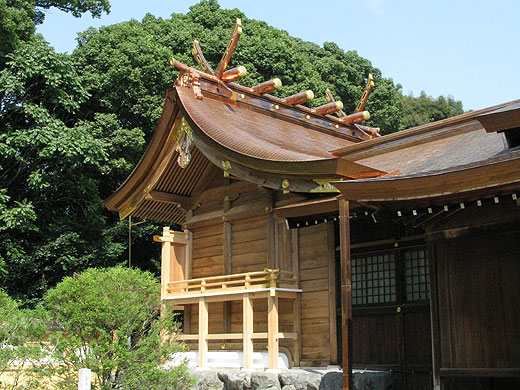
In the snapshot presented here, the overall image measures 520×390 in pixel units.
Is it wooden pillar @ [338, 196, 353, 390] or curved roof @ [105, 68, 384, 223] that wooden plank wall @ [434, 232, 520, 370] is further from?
wooden pillar @ [338, 196, 353, 390]

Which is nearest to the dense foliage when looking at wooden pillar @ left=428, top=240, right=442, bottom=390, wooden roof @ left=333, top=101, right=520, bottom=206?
wooden roof @ left=333, top=101, right=520, bottom=206

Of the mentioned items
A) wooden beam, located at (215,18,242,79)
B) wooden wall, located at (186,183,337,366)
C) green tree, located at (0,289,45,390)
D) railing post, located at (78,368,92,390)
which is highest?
wooden beam, located at (215,18,242,79)

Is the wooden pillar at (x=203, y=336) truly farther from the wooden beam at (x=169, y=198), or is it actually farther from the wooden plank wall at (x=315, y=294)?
the wooden beam at (x=169, y=198)

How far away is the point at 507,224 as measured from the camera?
32.9ft

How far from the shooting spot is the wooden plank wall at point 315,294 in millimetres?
13031

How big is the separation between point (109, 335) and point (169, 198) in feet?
17.1

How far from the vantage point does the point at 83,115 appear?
2564 cm

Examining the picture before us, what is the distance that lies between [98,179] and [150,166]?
37.0 ft

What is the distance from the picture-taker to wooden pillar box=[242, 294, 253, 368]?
1304cm

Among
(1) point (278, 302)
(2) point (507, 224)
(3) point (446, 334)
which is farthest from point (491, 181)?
(1) point (278, 302)

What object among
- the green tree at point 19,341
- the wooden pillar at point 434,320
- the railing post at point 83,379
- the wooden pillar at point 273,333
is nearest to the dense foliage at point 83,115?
the green tree at point 19,341

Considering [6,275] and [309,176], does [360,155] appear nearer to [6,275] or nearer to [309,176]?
[309,176]

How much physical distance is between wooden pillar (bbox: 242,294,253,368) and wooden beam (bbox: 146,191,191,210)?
383 centimetres

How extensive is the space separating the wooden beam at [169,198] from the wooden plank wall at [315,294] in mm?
3604
